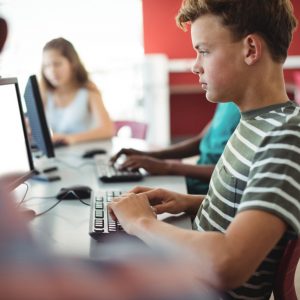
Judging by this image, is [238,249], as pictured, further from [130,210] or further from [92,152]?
[92,152]

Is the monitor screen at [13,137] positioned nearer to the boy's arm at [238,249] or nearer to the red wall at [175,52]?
the boy's arm at [238,249]

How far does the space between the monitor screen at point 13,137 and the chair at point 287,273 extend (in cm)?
70

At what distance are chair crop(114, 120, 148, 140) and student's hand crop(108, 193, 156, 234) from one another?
5.18 ft

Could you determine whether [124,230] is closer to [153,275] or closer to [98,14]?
[153,275]

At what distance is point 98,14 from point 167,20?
81 cm

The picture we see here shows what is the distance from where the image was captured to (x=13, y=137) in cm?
129

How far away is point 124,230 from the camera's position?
100cm

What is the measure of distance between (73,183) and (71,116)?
3.34 ft

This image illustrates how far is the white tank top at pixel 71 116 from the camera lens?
255cm

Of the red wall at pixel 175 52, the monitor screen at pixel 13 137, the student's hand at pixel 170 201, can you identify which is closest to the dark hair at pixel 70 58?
the red wall at pixel 175 52

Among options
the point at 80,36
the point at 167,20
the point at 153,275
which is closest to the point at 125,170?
the point at 153,275

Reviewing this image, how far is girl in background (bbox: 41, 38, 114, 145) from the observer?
2.47 m

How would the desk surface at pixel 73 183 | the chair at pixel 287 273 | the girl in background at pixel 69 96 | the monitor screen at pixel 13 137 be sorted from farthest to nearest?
1. the girl in background at pixel 69 96
2. the monitor screen at pixel 13 137
3. the desk surface at pixel 73 183
4. the chair at pixel 287 273

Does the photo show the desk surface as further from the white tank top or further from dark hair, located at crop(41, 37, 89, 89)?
dark hair, located at crop(41, 37, 89, 89)
